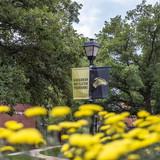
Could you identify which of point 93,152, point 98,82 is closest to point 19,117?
point 98,82

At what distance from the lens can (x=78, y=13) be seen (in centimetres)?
1830

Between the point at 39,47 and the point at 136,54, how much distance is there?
12459 millimetres

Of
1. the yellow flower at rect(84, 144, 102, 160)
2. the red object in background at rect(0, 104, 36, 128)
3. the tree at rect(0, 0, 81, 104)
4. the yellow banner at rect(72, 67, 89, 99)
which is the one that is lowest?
the red object in background at rect(0, 104, 36, 128)

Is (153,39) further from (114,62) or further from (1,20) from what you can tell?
(1,20)

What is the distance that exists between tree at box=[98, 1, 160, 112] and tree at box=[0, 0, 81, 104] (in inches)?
368

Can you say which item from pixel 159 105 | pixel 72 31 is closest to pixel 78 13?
pixel 72 31

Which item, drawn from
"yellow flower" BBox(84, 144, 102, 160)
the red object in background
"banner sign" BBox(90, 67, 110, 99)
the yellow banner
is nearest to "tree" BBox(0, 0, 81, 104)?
the yellow banner

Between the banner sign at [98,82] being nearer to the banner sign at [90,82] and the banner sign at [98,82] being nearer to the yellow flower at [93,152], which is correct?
the banner sign at [90,82]

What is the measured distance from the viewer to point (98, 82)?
10.5 metres

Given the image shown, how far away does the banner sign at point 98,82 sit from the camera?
34.6 ft

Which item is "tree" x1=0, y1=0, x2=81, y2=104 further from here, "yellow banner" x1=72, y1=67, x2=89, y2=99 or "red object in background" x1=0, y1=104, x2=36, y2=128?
"red object in background" x1=0, y1=104, x2=36, y2=128

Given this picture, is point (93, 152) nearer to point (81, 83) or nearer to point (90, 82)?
point (81, 83)

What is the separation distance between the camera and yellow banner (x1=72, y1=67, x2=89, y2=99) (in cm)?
1034

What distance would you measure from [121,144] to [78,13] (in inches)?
651
